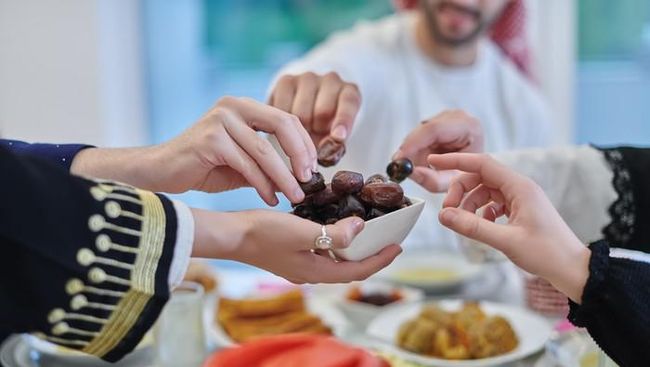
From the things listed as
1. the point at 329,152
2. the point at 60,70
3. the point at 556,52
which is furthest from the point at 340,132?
the point at 60,70

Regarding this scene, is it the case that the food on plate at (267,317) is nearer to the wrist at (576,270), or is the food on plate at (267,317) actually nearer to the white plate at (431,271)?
the white plate at (431,271)

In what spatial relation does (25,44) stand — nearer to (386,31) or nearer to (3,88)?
(3,88)

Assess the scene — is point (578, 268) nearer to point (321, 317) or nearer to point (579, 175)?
point (579, 175)

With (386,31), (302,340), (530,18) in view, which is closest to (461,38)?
(386,31)

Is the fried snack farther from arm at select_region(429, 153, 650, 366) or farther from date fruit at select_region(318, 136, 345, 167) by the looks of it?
arm at select_region(429, 153, 650, 366)

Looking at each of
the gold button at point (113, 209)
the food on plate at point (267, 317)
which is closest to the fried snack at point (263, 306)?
the food on plate at point (267, 317)

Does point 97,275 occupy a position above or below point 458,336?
above

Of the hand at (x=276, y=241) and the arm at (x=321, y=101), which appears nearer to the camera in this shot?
the hand at (x=276, y=241)

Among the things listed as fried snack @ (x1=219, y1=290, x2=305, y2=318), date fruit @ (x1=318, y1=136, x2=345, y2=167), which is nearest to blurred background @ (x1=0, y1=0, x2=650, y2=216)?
fried snack @ (x1=219, y1=290, x2=305, y2=318)
